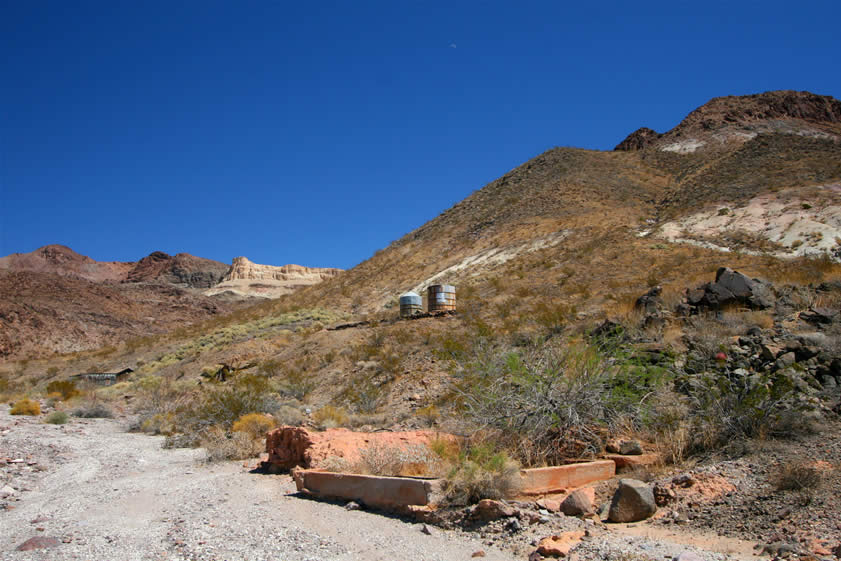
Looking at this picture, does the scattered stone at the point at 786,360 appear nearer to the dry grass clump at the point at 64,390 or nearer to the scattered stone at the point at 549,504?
the scattered stone at the point at 549,504

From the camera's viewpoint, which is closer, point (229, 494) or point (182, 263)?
point (229, 494)

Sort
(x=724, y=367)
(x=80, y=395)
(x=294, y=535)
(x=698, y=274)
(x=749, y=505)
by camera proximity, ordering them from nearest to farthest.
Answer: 1. (x=749, y=505)
2. (x=294, y=535)
3. (x=724, y=367)
4. (x=698, y=274)
5. (x=80, y=395)

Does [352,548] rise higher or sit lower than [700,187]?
lower

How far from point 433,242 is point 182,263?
7987cm

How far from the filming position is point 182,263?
10788cm

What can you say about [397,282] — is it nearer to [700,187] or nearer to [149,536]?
[700,187]

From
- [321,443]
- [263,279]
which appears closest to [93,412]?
[321,443]

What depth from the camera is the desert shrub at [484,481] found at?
616 centimetres

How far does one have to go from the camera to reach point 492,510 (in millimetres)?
5785

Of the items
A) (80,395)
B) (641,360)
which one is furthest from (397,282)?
(641,360)

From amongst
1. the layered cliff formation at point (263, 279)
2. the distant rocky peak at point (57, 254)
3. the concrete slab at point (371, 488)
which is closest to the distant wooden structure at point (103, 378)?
the concrete slab at point (371, 488)

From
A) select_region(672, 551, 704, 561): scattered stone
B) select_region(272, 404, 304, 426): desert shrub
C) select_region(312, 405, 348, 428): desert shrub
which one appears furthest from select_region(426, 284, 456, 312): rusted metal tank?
select_region(672, 551, 704, 561): scattered stone

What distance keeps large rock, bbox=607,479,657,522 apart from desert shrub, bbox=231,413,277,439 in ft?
25.6

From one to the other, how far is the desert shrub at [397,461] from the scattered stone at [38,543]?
339 cm
